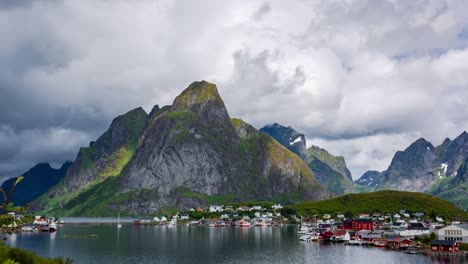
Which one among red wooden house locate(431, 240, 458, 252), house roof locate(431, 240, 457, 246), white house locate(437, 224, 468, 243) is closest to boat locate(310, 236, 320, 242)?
white house locate(437, 224, 468, 243)

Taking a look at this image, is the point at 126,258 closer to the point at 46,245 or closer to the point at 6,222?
the point at 46,245

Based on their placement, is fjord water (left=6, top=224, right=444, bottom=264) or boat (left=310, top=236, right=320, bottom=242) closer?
fjord water (left=6, top=224, right=444, bottom=264)

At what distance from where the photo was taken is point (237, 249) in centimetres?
12950

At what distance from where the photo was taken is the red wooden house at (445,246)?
11706cm

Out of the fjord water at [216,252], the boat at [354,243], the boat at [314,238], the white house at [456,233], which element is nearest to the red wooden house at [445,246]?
the fjord water at [216,252]

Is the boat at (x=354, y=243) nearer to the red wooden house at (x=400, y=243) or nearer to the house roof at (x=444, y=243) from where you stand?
the red wooden house at (x=400, y=243)

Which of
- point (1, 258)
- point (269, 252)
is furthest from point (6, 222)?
point (269, 252)

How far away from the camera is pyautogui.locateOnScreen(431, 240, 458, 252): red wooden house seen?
4609 inches

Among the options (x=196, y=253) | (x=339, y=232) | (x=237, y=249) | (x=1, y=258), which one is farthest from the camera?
(x=339, y=232)

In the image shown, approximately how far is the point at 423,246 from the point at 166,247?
241 ft

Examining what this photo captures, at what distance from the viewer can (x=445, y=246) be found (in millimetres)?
118000

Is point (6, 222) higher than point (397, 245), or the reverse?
point (6, 222)

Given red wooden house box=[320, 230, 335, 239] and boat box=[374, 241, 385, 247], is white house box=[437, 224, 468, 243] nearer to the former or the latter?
boat box=[374, 241, 385, 247]

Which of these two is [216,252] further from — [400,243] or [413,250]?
[400,243]
